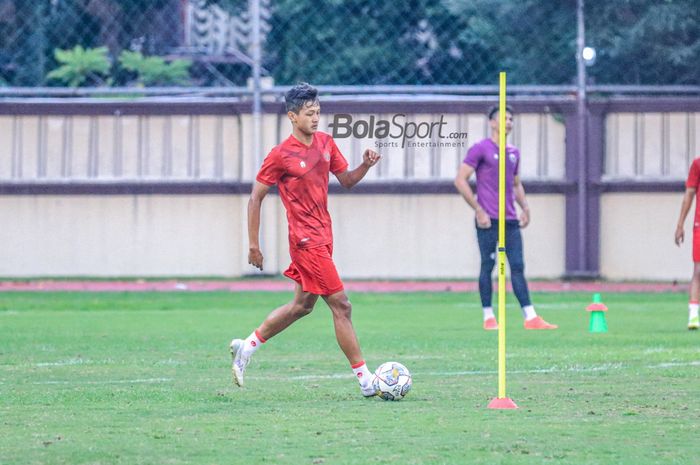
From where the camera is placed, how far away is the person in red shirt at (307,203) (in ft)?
30.2

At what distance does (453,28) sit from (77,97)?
20.3 ft

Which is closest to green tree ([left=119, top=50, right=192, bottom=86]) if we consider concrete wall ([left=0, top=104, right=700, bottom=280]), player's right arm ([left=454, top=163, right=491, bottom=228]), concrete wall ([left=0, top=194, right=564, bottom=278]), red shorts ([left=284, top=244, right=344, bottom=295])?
concrete wall ([left=0, top=104, right=700, bottom=280])

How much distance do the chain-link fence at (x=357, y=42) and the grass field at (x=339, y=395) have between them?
845 cm

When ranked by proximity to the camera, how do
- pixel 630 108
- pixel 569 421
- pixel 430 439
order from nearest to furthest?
pixel 430 439 < pixel 569 421 < pixel 630 108

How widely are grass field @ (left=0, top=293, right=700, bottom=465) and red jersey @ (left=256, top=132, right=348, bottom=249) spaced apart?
97 cm

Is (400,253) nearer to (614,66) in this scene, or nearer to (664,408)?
(614,66)

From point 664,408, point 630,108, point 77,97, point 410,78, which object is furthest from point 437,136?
point 664,408

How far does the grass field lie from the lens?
22.0 feet

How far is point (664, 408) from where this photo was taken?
26.6 feet

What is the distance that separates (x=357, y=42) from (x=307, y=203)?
15500 mm

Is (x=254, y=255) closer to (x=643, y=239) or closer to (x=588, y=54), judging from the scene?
(x=588, y=54)

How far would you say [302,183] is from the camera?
30.5 feet

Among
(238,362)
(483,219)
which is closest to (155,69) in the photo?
(483,219)

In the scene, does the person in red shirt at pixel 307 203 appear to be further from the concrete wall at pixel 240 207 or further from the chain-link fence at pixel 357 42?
the chain-link fence at pixel 357 42
